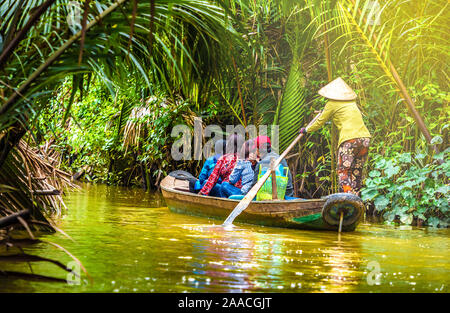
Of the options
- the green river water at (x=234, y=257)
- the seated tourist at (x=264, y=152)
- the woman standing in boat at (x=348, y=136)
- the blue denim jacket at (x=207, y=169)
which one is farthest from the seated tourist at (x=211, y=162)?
the woman standing in boat at (x=348, y=136)

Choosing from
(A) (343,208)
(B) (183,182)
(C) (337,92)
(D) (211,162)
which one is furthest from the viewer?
(B) (183,182)

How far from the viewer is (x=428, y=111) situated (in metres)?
8.86

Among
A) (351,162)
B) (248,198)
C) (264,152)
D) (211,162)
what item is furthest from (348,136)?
→ (211,162)

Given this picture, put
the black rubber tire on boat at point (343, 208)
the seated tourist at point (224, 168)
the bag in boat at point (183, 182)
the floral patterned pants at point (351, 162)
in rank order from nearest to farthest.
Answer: the black rubber tire on boat at point (343, 208) → the floral patterned pants at point (351, 162) → the seated tourist at point (224, 168) → the bag in boat at point (183, 182)

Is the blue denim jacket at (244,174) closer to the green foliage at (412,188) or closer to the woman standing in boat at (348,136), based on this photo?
the woman standing in boat at (348,136)

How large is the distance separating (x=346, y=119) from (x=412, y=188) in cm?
136

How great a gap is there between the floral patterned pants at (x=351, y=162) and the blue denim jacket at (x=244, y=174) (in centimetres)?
116

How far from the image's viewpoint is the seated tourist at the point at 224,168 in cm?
855

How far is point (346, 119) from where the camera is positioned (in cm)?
820

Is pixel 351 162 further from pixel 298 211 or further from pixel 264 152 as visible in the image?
pixel 298 211

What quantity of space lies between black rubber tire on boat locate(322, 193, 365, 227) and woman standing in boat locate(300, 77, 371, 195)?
1.08m

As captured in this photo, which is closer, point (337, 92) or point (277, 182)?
point (277, 182)

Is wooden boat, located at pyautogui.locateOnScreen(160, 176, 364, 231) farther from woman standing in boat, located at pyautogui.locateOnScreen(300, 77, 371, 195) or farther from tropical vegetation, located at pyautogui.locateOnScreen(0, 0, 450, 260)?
tropical vegetation, located at pyautogui.locateOnScreen(0, 0, 450, 260)
